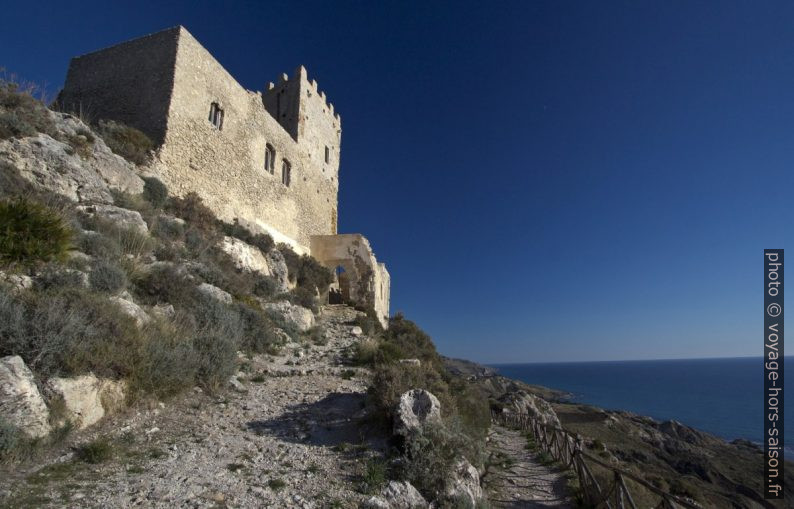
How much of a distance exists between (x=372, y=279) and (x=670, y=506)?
14104 millimetres

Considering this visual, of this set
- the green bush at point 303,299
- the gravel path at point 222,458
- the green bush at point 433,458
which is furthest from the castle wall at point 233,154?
the green bush at point 433,458

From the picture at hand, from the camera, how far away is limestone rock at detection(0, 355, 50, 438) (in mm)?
3619

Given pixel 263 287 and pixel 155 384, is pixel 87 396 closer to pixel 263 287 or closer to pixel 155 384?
pixel 155 384

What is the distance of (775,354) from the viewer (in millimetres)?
8062

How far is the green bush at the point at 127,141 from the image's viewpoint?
36.3 ft

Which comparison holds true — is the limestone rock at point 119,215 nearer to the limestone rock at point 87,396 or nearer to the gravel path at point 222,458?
the gravel path at point 222,458

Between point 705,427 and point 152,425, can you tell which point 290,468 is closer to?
point 152,425

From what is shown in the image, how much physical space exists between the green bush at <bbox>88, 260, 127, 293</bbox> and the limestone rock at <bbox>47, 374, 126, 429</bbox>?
2041mm

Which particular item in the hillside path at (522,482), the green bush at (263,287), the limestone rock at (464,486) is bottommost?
the hillside path at (522,482)

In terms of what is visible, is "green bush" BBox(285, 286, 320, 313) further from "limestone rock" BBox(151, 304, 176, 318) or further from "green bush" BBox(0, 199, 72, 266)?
"green bush" BBox(0, 199, 72, 266)

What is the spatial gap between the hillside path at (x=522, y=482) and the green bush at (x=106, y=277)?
275 inches

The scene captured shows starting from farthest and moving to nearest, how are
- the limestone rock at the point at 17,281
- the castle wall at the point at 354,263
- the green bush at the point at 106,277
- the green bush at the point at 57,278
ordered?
the castle wall at the point at 354,263, the green bush at the point at 106,277, the green bush at the point at 57,278, the limestone rock at the point at 17,281

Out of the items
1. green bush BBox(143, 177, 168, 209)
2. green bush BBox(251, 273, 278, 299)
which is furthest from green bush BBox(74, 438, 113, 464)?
green bush BBox(143, 177, 168, 209)

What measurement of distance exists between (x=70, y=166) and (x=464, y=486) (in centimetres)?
1024
